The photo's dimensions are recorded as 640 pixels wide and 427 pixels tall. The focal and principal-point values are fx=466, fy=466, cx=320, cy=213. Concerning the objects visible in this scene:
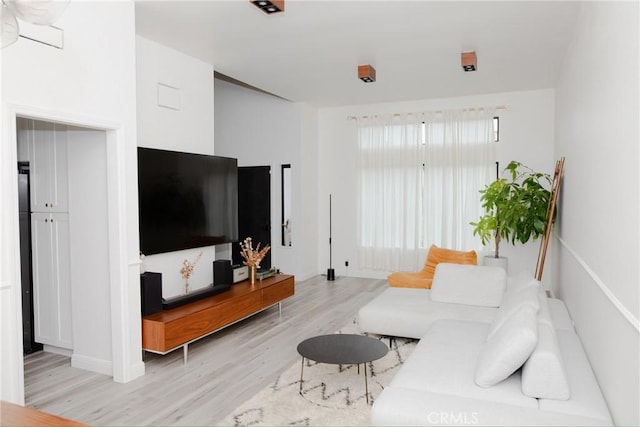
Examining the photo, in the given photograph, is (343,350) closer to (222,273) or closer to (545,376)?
(545,376)

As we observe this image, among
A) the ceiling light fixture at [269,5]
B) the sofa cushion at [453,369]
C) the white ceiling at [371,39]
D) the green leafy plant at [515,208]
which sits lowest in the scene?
the sofa cushion at [453,369]

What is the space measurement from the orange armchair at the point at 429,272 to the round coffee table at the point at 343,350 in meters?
1.97

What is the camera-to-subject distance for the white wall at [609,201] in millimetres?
1794

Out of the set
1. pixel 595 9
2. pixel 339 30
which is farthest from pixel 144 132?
pixel 595 9

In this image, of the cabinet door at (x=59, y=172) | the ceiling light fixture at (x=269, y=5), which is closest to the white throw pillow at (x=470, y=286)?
the ceiling light fixture at (x=269, y=5)

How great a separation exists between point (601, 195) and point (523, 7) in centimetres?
185

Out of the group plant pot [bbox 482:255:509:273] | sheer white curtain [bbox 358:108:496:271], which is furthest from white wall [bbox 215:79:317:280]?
plant pot [bbox 482:255:509:273]

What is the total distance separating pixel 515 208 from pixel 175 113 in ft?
13.5

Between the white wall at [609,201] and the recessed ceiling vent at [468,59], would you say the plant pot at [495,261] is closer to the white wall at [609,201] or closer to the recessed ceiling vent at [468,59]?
the white wall at [609,201]

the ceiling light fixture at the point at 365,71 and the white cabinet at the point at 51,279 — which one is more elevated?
the ceiling light fixture at the point at 365,71

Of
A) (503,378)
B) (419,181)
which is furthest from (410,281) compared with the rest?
(503,378)

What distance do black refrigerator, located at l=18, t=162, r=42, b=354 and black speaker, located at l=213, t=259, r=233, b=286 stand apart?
164 centimetres

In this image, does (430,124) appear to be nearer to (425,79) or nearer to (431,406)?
(425,79)

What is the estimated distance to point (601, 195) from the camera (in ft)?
8.30
